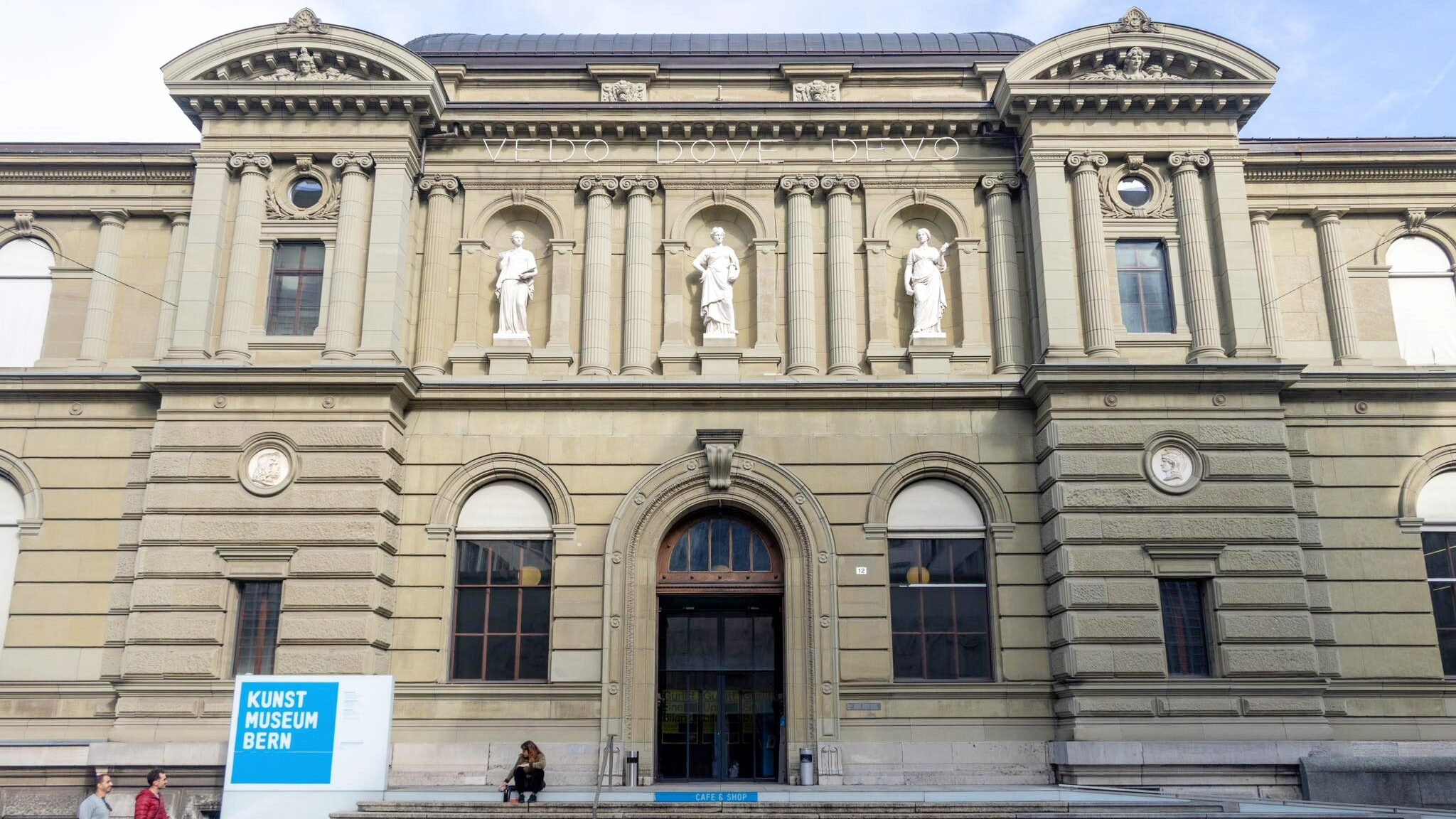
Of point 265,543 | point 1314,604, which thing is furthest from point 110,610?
point 1314,604

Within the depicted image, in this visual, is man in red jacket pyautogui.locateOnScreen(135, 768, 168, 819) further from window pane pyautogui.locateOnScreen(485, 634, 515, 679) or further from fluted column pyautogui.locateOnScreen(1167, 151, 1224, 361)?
fluted column pyautogui.locateOnScreen(1167, 151, 1224, 361)

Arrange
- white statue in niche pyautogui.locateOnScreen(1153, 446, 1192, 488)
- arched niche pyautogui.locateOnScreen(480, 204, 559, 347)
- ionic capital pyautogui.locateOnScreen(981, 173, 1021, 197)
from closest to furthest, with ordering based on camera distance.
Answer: white statue in niche pyautogui.locateOnScreen(1153, 446, 1192, 488) → arched niche pyautogui.locateOnScreen(480, 204, 559, 347) → ionic capital pyautogui.locateOnScreen(981, 173, 1021, 197)

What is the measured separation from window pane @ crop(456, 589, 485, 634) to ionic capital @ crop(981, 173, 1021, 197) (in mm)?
15178

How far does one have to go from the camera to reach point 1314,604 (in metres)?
25.5

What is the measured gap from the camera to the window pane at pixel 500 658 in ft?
83.4

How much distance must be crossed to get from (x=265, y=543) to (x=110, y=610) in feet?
13.7

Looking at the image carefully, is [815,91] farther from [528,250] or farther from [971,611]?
[971,611]

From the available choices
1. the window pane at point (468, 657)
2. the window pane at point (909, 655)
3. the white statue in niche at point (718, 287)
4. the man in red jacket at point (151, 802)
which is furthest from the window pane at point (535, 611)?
the man in red jacket at point (151, 802)

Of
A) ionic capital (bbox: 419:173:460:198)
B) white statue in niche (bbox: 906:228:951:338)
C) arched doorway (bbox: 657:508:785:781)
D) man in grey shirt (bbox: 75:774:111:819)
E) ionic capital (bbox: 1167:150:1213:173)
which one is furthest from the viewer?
ionic capital (bbox: 419:173:460:198)

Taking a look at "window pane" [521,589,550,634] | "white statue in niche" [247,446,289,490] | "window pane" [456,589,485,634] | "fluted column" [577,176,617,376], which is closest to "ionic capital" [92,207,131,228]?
"white statue in niche" [247,446,289,490]

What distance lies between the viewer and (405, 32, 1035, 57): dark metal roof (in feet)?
103

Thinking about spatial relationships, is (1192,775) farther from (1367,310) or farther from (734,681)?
(1367,310)

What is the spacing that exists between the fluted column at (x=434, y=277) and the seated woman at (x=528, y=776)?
29.6 feet

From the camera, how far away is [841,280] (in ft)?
90.2
